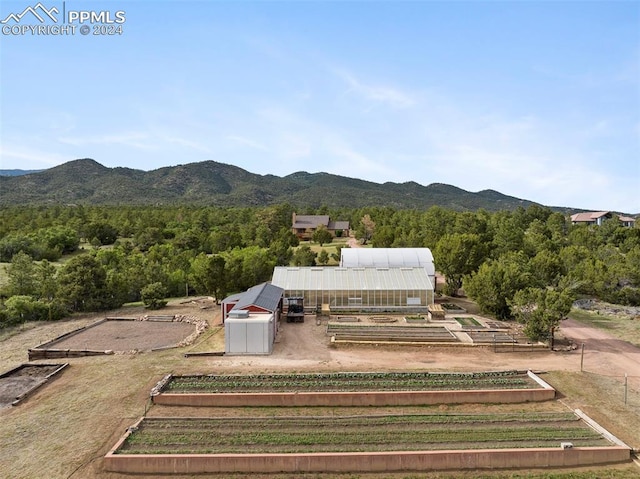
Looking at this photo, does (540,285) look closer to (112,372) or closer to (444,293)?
(444,293)

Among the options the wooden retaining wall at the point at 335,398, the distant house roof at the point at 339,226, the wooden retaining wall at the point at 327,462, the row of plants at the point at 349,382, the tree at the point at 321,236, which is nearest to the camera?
the wooden retaining wall at the point at 327,462

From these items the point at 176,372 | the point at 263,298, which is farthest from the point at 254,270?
the point at 176,372

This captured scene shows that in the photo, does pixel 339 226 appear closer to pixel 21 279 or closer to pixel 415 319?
pixel 415 319

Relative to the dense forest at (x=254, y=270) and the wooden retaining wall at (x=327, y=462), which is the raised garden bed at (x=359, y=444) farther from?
the dense forest at (x=254, y=270)

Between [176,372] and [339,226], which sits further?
[339,226]

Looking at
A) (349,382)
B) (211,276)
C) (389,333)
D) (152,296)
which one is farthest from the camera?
(152,296)

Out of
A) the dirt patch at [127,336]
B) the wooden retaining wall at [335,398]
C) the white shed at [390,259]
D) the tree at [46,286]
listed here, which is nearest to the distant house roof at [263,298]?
the dirt patch at [127,336]

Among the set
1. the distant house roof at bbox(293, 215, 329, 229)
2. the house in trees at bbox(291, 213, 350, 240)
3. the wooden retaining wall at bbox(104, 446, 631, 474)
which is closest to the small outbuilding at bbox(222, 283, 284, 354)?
the wooden retaining wall at bbox(104, 446, 631, 474)
